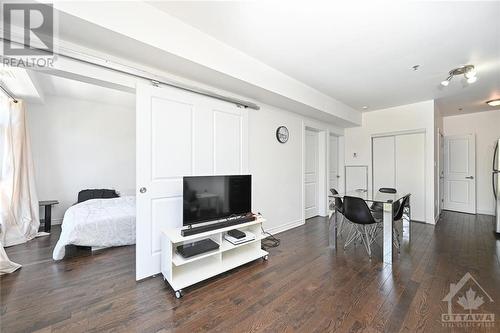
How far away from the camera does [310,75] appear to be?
3.14m

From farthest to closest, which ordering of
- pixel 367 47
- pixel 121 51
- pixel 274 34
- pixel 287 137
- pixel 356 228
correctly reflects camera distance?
pixel 287 137 → pixel 356 228 → pixel 367 47 → pixel 274 34 → pixel 121 51

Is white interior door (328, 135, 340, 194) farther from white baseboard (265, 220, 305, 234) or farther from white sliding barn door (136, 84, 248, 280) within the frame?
white sliding barn door (136, 84, 248, 280)

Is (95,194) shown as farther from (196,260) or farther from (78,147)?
(196,260)

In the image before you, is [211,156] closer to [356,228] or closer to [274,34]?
[274,34]

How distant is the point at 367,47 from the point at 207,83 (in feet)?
6.46

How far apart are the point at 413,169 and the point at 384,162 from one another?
0.59 m

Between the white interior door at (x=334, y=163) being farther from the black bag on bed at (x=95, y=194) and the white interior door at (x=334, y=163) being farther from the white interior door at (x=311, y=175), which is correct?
the black bag on bed at (x=95, y=194)

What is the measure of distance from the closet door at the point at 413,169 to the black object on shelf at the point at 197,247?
457cm

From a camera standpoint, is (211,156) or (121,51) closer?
(121,51)

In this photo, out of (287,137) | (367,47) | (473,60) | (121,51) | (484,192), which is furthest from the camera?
(484,192)

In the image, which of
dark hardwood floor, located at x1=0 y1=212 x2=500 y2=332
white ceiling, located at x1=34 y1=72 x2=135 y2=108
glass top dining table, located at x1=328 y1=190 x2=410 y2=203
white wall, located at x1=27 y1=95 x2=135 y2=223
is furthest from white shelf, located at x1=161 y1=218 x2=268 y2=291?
white wall, located at x1=27 y1=95 x2=135 y2=223

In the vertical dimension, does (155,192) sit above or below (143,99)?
below

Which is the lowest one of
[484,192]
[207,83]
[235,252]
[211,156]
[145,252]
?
[235,252]

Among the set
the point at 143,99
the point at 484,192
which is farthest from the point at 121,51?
the point at 484,192
